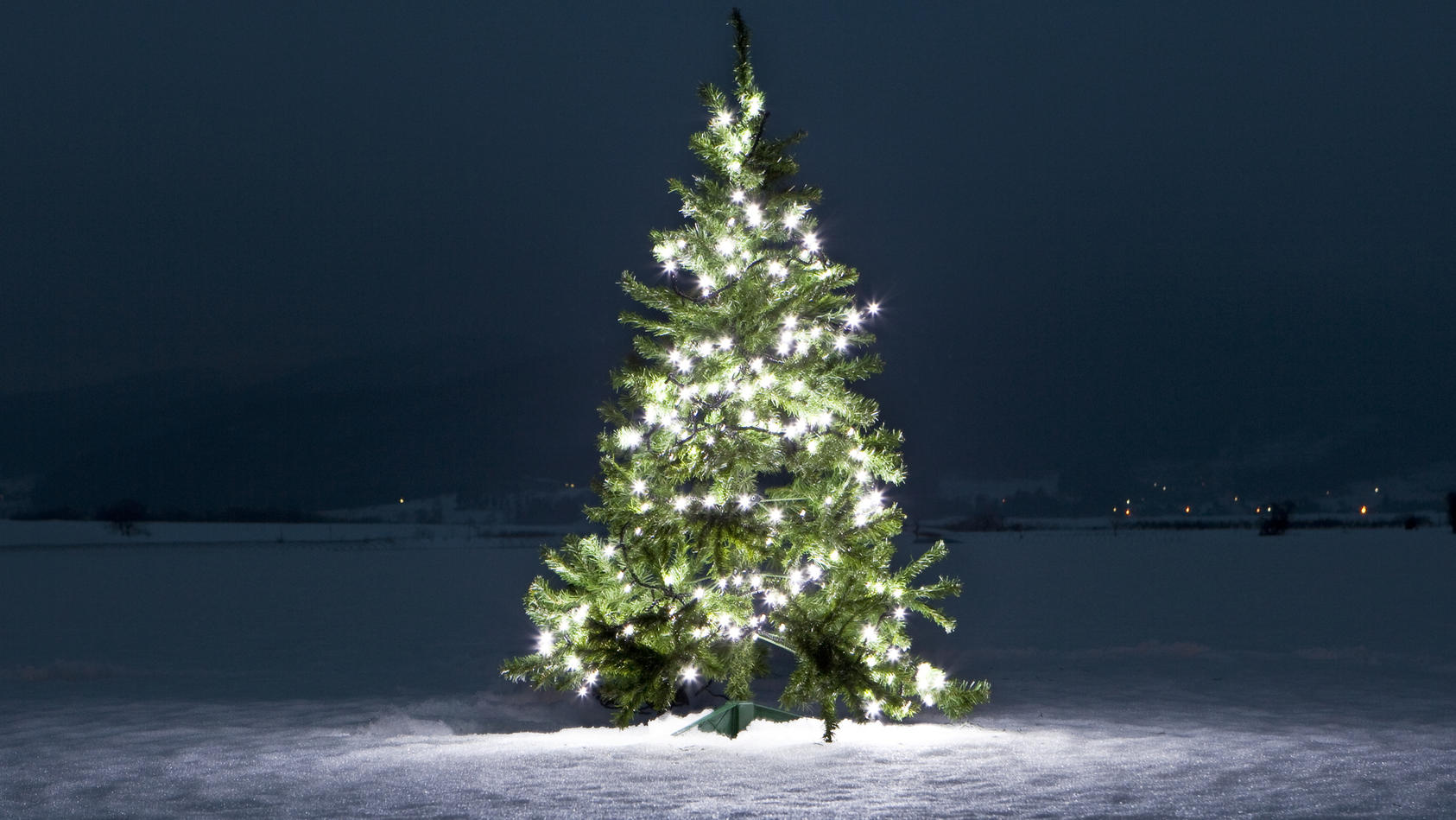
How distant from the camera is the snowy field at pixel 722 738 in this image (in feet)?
21.2

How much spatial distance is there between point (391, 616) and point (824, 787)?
44.1 feet

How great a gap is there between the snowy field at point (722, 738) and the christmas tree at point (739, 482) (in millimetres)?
558

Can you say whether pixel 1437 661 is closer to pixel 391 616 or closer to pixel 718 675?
pixel 718 675

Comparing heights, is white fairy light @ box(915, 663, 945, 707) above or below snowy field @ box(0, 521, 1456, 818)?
above

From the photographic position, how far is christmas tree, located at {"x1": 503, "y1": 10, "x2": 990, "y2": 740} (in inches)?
320

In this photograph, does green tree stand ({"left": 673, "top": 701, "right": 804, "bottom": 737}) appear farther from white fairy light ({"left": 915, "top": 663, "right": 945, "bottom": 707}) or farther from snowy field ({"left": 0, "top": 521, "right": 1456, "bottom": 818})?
white fairy light ({"left": 915, "top": 663, "right": 945, "bottom": 707})

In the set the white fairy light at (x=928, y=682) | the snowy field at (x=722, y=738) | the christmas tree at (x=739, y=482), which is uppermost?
the christmas tree at (x=739, y=482)

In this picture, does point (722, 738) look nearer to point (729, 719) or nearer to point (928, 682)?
point (729, 719)

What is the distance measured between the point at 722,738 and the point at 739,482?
1.78 metres

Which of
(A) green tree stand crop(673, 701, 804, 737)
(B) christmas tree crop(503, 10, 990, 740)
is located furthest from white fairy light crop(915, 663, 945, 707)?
(A) green tree stand crop(673, 701, 804, 737)

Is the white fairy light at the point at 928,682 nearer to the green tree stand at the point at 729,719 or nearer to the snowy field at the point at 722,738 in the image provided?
the snowy field at the point at 722,738

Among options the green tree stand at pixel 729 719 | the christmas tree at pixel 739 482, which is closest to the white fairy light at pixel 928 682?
the christmas tree at pixel 739 482

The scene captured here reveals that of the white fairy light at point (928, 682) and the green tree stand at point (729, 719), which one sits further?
the green tree stand at point (729, 719)

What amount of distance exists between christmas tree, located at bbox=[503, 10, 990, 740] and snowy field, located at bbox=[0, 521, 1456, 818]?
56cm
